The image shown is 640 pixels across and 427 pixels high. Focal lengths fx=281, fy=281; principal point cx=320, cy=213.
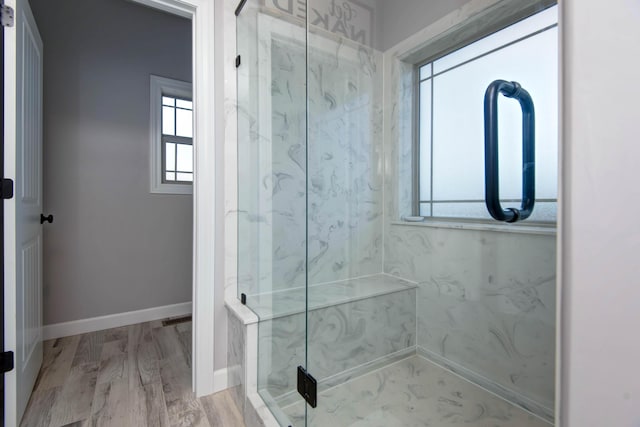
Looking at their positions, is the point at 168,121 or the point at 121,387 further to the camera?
the point at 168,121

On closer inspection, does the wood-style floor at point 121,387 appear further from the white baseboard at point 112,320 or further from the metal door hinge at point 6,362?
the metal door hinge at point 6,362

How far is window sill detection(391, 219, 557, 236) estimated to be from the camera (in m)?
1.17

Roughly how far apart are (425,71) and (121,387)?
8.44ft

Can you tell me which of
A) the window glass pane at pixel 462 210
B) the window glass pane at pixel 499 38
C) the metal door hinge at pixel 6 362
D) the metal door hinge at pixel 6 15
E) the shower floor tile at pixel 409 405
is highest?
the window glass pane at pixel 499 38

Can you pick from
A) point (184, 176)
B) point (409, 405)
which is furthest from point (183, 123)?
point (409, 405)

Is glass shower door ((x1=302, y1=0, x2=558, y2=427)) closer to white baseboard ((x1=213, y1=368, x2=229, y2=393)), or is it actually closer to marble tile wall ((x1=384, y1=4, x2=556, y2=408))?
marble tile wall ((x1=384, y1=4, x2=556, y2=408))

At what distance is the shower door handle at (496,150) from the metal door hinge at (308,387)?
0.96 meters

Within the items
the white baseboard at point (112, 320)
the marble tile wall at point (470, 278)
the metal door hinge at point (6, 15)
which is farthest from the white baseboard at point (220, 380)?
the metal door hinge at point (6, 15)

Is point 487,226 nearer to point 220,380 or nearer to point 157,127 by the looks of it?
point 220,380

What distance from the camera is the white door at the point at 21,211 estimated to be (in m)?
1.16

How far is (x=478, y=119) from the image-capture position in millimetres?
1580

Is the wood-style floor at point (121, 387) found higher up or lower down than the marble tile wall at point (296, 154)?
lower down

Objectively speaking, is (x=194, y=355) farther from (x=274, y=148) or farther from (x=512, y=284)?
(x=512, y=284)

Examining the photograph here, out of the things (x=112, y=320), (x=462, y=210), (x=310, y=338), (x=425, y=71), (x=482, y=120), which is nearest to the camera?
(x=310, y=338)
